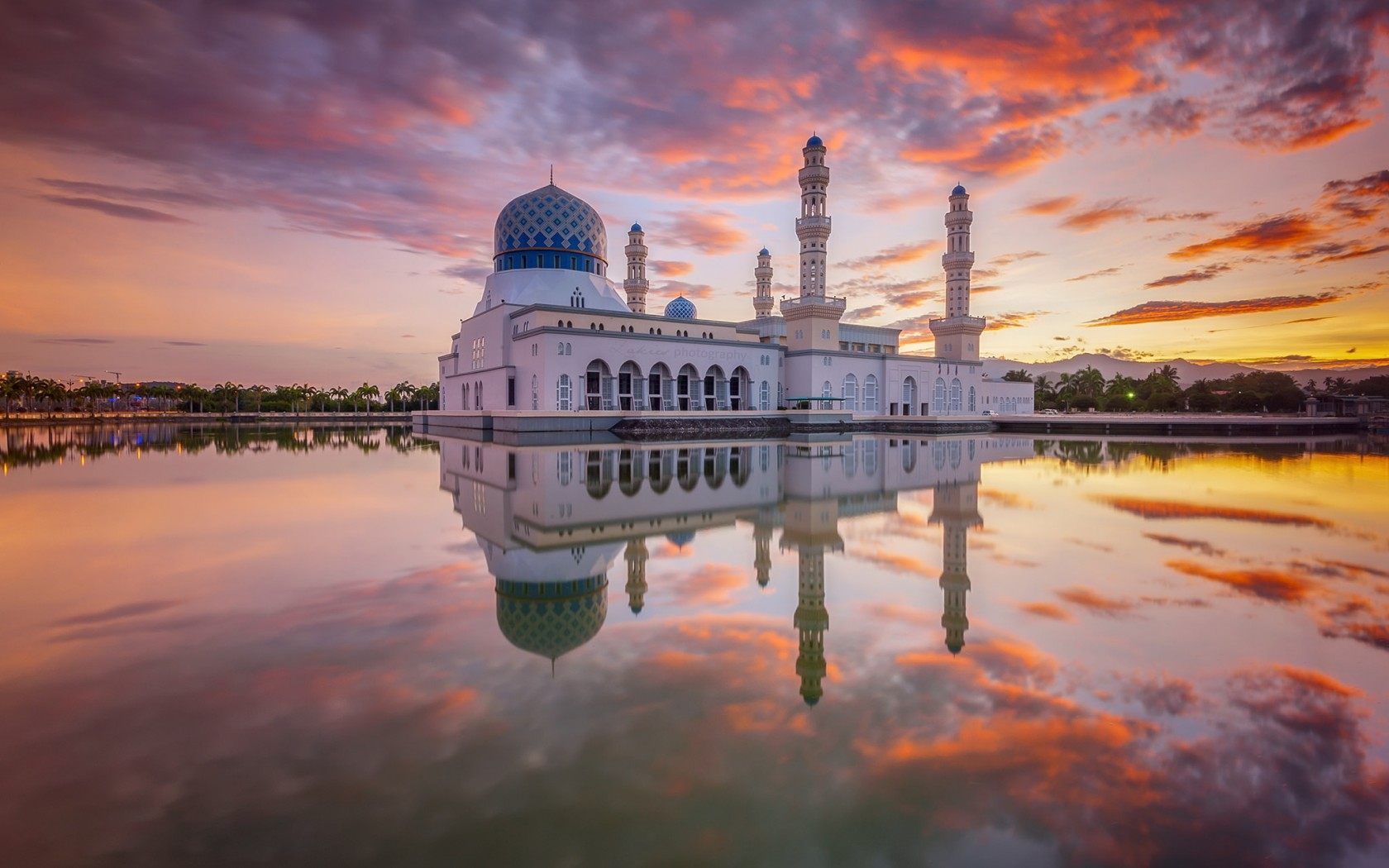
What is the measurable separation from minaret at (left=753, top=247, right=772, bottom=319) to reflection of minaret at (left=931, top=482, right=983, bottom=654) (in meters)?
41.1

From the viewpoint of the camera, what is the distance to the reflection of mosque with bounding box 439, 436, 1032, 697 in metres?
4.77

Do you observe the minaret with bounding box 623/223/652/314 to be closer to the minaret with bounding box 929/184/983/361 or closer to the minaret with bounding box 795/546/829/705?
the minaret with bounding box 929/184/983/361

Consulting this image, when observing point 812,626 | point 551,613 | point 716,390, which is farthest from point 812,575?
point 716,390

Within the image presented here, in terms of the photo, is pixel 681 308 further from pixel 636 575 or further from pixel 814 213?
pixel 636 575

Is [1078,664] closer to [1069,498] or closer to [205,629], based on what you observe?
[205,629]

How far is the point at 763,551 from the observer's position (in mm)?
6746

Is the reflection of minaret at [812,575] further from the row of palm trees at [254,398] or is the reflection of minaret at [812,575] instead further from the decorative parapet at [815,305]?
the row of palm trees at [254,398]

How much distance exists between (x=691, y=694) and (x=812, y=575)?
2672 mm

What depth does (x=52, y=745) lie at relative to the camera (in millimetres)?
2926

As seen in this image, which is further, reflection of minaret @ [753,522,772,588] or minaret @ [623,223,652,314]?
minaret @ [623,223,652,314]

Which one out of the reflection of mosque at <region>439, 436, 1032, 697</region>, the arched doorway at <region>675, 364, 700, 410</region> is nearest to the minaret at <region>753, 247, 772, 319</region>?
the arched doorway at <region>675, 364, 700, 410</region>

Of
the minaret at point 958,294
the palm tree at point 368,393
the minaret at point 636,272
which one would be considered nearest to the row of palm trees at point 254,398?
the palm tree at point 368,393

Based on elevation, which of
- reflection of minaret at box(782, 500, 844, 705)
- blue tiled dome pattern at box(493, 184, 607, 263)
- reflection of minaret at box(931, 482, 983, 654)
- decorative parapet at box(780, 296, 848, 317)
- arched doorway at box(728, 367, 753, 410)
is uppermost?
blue tiled dome pattern at box(493, 184, 607, 263)

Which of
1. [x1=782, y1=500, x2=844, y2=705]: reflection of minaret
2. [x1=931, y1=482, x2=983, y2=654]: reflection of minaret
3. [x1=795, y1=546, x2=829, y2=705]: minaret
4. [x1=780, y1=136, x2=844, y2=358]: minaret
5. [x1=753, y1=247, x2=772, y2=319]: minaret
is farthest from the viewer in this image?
[x1=753, y1=247, x2=772, y2=319]: minaret
